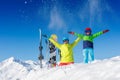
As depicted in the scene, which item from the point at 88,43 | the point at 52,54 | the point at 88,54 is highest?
the point at 52,54

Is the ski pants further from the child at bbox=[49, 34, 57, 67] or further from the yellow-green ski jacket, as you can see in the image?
the child at bbox=[49, 34, 57, 67]

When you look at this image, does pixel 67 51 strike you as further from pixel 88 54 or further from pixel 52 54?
pixel 52 54

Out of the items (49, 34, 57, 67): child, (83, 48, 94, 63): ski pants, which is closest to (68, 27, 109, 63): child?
(83, 48, 94, 63): ski pants

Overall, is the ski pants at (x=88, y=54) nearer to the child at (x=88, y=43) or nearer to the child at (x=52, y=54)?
the child at (x=88, y=43)

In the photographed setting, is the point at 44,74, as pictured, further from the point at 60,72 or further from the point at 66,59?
the point at 66,59

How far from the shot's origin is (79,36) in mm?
21047

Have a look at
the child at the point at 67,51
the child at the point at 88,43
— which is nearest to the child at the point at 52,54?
the child at the point at 67,51

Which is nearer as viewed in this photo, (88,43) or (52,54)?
(88,43)

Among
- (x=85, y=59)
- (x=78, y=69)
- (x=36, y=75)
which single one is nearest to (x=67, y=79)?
(x=78, y=69)

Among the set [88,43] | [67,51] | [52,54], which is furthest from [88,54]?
[52,54]

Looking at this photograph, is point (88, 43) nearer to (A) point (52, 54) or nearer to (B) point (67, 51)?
(B) point (67, 51)

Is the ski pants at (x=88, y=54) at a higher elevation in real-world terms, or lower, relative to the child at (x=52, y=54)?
lower

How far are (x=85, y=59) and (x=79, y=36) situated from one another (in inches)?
57.3

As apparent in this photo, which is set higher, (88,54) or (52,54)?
(52,54)
